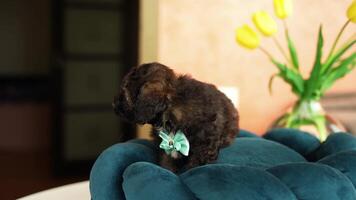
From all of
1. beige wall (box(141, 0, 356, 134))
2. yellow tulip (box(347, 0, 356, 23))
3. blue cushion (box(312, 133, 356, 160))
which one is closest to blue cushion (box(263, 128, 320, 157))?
blue cushion (box(312, 133, 356, 160))

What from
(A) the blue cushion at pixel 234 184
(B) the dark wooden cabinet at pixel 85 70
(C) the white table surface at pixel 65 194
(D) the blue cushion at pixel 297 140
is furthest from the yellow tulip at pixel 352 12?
(B) the dark wooden cabinet at pixel 85 70

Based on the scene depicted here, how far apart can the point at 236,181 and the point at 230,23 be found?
1.09 m

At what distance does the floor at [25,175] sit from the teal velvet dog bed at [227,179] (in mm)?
2309

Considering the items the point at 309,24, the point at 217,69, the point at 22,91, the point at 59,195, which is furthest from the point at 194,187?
the point at 22,91

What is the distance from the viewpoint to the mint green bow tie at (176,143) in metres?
0.68

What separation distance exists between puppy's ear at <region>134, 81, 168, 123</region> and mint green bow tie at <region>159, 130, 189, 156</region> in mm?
46

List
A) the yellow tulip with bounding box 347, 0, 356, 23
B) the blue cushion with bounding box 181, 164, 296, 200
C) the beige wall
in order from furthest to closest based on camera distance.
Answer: the beige wall, the yellow tulip with bounding box 347, 0, 356, 23, the blue cushion with bounding box 181, 164, 296, 200

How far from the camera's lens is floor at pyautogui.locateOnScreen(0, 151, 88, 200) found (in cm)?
298

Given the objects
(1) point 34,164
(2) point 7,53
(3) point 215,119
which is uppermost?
(3) point 215,119

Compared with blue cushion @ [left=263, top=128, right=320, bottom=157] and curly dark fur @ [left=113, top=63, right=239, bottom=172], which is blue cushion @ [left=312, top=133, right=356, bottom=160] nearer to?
blue cushion @ [left=263, top=128, right=320, bottom=157]

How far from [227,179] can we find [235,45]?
108 centimetres

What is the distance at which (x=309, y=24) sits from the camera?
1681mm

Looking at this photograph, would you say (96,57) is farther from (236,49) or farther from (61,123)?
(236,49)

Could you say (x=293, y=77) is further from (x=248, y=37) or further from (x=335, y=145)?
(x=335, y=145)
